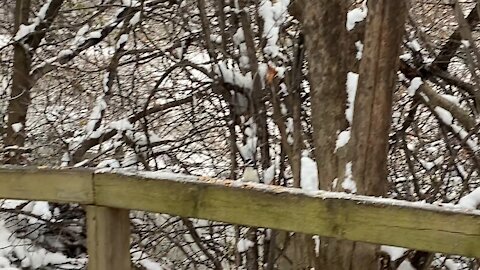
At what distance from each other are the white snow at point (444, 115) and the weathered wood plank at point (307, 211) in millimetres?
2371

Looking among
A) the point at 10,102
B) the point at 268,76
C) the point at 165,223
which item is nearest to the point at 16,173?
the point at 268,76

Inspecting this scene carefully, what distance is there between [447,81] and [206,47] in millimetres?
1438

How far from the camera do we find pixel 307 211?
2246mm

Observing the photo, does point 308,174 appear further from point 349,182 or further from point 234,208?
point 234,208

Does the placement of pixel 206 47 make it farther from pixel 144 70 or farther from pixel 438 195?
pixel 438 195

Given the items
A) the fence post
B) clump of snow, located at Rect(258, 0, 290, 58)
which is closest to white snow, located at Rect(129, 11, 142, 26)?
clump of snow, located at Rect(258, 0, 290, 58)

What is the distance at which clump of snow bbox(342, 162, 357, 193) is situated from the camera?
3102mm

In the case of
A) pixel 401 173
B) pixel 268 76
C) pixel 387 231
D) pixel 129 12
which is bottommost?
pixel 387 231

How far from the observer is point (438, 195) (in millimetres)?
4402

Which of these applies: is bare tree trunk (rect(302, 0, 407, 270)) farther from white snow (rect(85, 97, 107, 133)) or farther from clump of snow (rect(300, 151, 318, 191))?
white snow (rect(85, 97, 107, 133))

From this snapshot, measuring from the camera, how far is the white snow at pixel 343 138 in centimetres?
327

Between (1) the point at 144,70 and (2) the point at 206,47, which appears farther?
(1) the point at 144,70

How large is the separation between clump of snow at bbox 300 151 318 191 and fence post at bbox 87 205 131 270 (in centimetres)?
115

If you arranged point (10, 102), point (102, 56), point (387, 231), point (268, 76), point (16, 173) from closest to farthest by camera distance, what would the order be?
point (387, 231)
point (16, 173)
point (268, 76)
point (102, 56)
point (10, 102)
